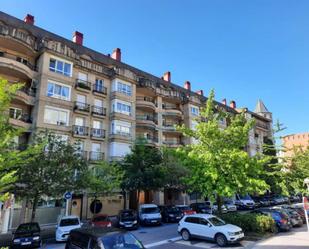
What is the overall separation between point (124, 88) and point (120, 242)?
86.9 ft

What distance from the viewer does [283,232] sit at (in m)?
18.5

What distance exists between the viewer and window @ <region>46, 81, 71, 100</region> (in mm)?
26916

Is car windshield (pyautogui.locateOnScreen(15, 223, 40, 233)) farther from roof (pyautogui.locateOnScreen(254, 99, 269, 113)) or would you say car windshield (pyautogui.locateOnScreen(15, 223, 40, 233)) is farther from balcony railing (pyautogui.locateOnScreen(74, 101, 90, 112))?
roof (pyautogui.locateOnScreen(254, 99, 269, 113))

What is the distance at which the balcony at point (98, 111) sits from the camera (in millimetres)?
30359

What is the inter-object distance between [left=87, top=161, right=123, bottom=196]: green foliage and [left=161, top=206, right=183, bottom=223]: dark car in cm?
535

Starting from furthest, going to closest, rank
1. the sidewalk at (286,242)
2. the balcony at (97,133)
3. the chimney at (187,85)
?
1. the chimney at (187,85)
2. the balcony at (97,133)
3. the sidewalk at (286,242)

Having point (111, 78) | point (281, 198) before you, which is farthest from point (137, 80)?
point (281, 198)

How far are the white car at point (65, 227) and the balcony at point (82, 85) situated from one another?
1570 cm

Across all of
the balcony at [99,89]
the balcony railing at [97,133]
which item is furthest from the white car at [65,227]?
the balcony at [99,89]

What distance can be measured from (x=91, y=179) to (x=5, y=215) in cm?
822

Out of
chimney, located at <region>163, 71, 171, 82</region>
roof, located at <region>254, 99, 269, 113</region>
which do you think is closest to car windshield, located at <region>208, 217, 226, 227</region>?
chimney, located at <region>163, 71, 171, 82</region>

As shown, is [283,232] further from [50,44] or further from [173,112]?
[50,44]

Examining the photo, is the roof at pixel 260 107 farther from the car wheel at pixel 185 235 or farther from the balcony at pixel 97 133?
the car wheel at pixel 185 235

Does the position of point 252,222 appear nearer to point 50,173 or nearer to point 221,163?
point 221,163
